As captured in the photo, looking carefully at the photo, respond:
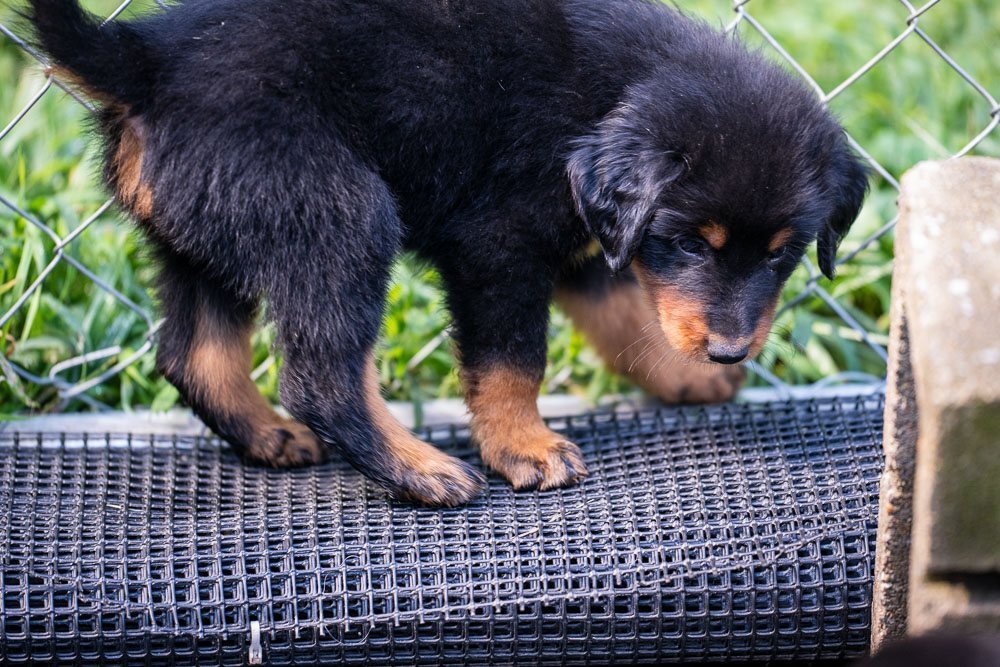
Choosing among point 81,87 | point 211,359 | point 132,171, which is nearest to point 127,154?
point 132,171

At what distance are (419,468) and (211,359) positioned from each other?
0.64 metres

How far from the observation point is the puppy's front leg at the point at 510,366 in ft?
8.70

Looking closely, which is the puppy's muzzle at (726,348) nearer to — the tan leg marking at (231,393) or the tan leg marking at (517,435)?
the tan leg marking at (517,435)

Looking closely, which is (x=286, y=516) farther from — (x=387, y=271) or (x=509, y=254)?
(x=509, y=254)

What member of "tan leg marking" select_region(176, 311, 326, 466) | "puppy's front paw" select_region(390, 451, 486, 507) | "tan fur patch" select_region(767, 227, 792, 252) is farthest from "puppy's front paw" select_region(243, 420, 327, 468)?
"tan fur patch" select_region(767, 227, 792, 252)

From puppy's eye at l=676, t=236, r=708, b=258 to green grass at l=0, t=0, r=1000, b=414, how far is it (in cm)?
65

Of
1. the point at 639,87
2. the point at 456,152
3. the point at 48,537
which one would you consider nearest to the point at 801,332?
the point at 639,87

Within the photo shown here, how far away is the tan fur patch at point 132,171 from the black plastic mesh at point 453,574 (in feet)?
2.20

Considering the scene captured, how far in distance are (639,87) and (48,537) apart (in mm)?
1645

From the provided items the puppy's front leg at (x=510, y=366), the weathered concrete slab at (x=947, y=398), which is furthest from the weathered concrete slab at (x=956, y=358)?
the puppy's front leg at (x=510, y=366)

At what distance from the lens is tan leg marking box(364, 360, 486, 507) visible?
2527 mm

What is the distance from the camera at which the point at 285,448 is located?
2.83 meters

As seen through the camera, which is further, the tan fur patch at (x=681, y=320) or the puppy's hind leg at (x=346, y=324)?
the tan fur patch at (x=681, y=320)

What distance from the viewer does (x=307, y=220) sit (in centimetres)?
242
